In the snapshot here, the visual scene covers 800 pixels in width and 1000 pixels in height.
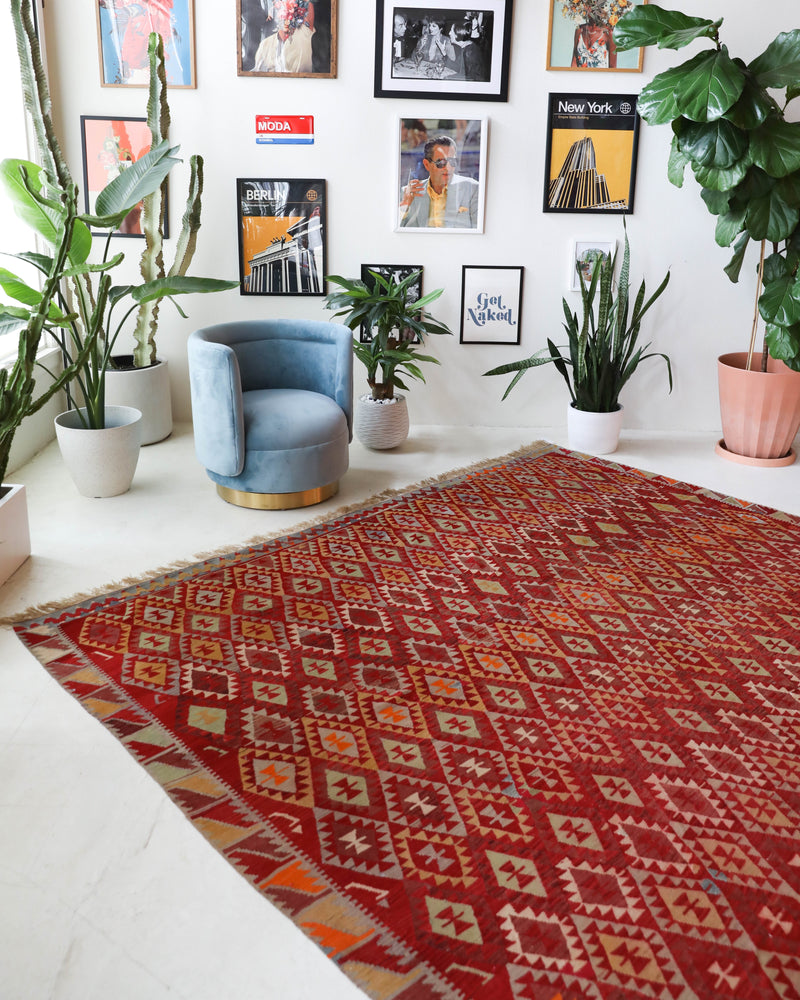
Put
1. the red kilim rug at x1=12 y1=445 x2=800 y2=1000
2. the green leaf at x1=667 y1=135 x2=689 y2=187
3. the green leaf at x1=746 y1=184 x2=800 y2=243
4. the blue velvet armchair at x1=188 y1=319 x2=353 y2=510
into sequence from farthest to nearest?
the green leaf at x1=667 y1=135 x2=689 y2=187 → the green leaf at x1=746 y1=184 x2=800 y2=243 → the blue velvet armchair at x1=188 y1=319 x2=353 y2=510 → the red kilim rug at x1=12 y1=445 x2=800 y2=1000

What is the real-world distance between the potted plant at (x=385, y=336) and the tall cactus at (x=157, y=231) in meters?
0.69

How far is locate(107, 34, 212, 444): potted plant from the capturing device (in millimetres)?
4145

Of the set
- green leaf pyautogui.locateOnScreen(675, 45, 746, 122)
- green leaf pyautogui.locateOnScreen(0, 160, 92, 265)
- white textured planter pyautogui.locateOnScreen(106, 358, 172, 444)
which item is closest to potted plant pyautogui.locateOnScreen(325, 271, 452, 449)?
white textured planter pyautogui.locateOnScreen(106, 358, 172, 444)

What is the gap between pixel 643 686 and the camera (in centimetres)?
249

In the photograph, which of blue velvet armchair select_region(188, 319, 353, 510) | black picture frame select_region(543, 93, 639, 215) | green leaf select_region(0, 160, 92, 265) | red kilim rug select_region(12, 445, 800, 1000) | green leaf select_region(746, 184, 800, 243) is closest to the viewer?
red kilim rug select_region(12, 445, 800, 1000)

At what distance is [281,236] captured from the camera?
444 centimetres

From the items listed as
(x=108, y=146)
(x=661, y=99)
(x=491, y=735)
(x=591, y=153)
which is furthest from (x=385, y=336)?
(x=491, y=735)

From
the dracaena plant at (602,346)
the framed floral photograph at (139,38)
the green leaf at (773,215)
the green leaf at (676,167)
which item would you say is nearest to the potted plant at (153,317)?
the framed floral photograph at (139,38)

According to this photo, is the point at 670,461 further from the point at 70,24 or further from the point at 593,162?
the point at 70,24

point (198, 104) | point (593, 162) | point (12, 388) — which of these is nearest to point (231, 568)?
point (12, 388)

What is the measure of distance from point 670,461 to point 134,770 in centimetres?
298

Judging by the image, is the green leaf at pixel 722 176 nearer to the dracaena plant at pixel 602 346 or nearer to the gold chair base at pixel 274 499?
the dracaena plant at pixel 602 346

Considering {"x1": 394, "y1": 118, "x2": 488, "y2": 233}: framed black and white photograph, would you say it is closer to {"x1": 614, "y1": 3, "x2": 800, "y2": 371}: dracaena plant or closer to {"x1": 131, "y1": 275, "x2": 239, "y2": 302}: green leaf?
{"x1": 614, "y1": 3, "x2": 800, "y2": 371}: dracaena plant

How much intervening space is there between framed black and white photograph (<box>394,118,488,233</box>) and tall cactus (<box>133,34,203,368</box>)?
95cm
